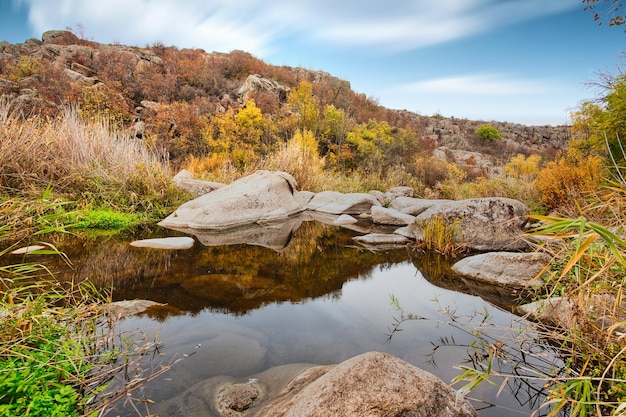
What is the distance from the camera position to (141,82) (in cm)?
1850

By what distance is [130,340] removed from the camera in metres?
2.36

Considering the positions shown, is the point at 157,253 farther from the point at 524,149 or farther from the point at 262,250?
the point at 524,149

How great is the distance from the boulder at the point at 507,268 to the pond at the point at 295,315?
29cm

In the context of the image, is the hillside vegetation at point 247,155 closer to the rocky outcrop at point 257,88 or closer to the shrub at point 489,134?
the rocky outcrop at point 257,88

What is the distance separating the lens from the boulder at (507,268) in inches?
153

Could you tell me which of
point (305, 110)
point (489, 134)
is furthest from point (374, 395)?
point (489, 134)

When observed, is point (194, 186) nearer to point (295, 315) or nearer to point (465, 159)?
point (295, 315)

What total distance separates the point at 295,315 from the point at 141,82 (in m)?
19.6

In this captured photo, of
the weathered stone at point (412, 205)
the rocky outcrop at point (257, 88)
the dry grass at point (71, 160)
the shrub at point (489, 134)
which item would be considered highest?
the rocky outcrop at point (257, 88)

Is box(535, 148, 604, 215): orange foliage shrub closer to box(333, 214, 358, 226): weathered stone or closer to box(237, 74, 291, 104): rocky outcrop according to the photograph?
box(333, 214, 358, 226): weathered stone

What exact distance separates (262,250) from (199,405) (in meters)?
3.45

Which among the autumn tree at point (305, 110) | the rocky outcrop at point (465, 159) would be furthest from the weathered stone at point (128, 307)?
the rocky outcrop at point (465, 159)

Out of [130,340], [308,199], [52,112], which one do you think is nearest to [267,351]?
[130,340]

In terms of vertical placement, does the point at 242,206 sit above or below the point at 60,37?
below
